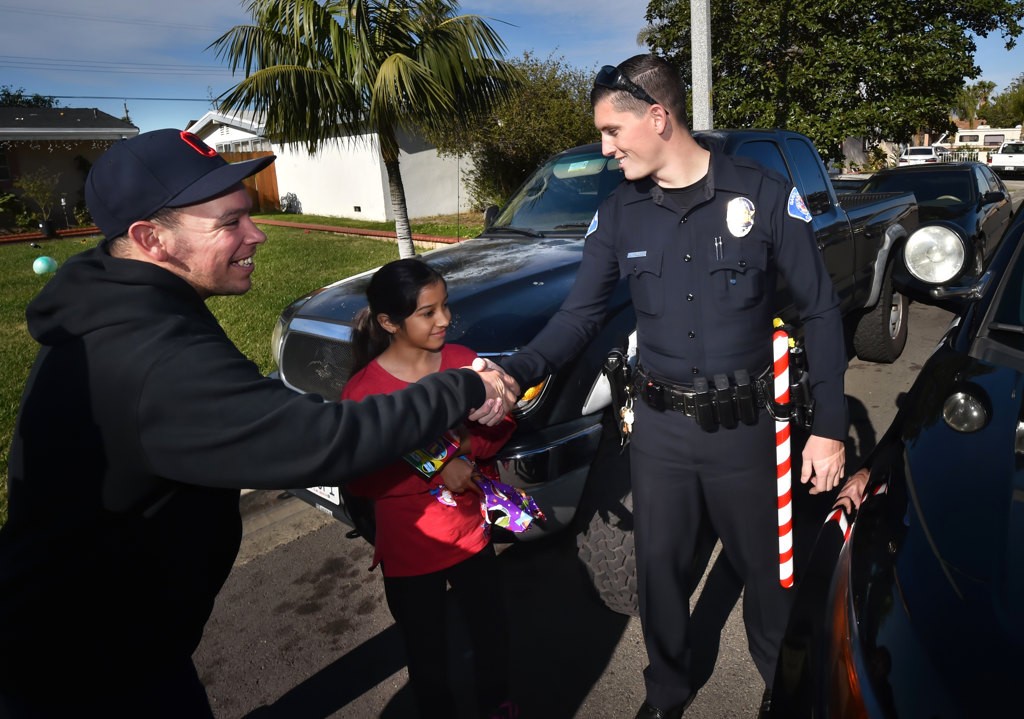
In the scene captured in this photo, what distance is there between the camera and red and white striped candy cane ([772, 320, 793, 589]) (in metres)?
2.20

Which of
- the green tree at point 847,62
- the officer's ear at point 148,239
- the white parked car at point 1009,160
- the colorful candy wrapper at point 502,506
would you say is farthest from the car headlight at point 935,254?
the white parked car at point 1009,160

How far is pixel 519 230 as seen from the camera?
167 inches

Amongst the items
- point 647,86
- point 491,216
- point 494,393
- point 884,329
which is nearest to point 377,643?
point 494,393

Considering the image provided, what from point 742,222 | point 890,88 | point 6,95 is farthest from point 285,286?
point 6,95

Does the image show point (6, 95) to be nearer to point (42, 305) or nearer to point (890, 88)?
point (890, 88)

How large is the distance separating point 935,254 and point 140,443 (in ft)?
8.52

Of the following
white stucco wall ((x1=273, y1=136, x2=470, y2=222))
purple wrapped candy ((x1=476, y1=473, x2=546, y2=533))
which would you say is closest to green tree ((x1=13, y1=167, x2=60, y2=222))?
white stucco wall ((x1=273, y1=136, x2=470, y2=222))

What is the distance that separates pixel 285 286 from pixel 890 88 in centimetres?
958

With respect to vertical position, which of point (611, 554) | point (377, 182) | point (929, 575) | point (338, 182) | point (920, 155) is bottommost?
point (611, 554)

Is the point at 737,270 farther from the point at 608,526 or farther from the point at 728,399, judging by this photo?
the point at 608,526

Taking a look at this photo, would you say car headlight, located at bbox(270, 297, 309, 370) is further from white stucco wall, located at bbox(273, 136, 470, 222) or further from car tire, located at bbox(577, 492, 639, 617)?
white stucco wall, located at bbox(273, 136, 470, 222)

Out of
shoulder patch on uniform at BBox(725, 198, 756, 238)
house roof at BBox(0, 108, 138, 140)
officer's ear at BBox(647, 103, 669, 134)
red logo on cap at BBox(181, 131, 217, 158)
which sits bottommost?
shoulder patch on uniform at BBox(725, 198, 756, 238)

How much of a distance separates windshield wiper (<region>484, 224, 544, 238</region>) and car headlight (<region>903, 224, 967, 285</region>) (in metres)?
1.88

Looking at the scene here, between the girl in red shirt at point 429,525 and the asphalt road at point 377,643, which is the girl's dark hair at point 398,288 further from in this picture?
the asphalt road at point 377,643
